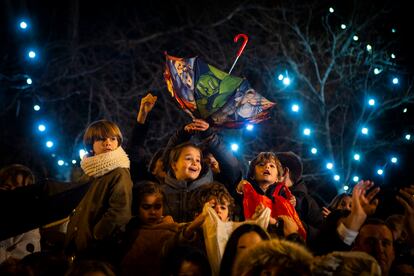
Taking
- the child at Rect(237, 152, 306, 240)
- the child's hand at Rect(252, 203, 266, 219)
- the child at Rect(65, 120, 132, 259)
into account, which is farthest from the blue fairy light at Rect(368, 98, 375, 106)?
the child at Rect(65, 120, 132, 259)

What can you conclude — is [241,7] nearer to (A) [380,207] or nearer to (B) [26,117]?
(B) [26,117]

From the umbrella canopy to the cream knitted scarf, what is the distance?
1.07 m

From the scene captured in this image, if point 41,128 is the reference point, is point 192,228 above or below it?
below

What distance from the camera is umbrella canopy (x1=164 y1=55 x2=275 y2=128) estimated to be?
6574 mm

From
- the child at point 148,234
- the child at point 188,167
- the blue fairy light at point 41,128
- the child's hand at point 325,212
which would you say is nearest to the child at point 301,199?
the child's hand at point 325,212

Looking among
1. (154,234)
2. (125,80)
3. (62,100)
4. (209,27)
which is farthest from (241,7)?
(154,234)

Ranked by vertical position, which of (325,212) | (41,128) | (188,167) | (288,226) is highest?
(41,128)

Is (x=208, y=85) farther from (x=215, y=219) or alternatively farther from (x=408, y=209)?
(x=408, y=209)

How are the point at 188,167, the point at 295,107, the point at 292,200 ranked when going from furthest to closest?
the point at 295,107
the point at 292,200
the point at 188,167

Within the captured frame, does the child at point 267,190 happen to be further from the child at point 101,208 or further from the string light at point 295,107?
the string light at point 295,107

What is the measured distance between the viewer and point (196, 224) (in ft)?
17.0

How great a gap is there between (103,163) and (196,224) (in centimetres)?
111

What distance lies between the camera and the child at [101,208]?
5.39 m

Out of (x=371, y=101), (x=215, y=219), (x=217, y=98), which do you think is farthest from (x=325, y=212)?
(x=371, y=101)
